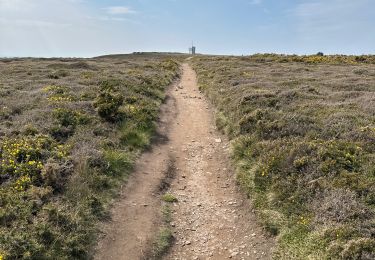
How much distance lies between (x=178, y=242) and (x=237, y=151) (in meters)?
6.23

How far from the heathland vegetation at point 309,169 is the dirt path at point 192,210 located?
24.9 inches

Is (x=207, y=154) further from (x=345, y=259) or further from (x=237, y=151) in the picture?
(x=345, y=259)

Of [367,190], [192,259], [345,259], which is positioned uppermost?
[367,190]

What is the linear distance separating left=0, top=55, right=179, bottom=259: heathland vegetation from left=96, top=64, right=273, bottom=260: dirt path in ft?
2.38

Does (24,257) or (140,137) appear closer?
(24,257)

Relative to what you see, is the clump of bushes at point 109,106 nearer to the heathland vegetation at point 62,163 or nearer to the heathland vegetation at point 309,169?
the heathland vegetation at point 62,163

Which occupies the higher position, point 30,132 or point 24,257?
point 30,132

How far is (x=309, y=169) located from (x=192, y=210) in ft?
13.6

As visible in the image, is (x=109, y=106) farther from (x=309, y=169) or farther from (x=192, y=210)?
(x=309, y=169)

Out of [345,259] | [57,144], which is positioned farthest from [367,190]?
[57,144]

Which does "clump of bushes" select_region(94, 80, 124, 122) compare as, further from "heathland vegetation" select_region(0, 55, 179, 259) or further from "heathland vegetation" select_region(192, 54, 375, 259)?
"heathland vegetation" select_region(192, 54, 375, 259)

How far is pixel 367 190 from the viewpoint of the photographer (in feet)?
35.7

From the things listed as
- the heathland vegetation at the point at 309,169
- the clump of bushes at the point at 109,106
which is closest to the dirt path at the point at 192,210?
the heathland vegetation at the point at 309,169

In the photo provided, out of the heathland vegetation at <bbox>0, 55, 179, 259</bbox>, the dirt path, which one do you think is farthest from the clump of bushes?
the dirt path
